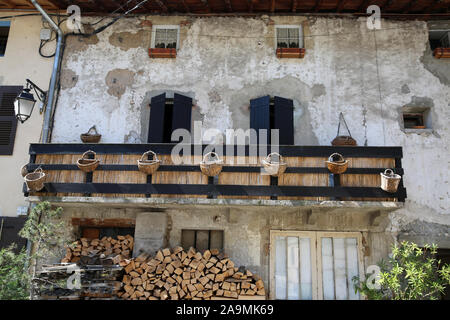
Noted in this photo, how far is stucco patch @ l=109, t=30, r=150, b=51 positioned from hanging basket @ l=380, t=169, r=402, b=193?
23.1 ft

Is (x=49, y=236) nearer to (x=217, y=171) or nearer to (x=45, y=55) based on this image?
(x=217, y=171)

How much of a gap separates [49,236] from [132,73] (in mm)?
4704

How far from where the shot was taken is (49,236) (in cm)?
786

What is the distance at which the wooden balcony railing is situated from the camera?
775 cm

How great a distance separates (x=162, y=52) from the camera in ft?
33.9

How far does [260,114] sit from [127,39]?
426cm

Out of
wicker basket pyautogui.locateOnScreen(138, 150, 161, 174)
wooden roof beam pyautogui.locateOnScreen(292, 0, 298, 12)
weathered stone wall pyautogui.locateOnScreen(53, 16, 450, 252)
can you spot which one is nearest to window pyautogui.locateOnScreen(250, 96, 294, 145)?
weathered stone wall pyautogui.locateOnScreen(53, 16, 450, 252)

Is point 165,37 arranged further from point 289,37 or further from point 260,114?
point 260,114

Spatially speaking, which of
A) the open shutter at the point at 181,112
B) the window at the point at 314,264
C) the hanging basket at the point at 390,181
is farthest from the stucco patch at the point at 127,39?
the hanging basket at the point at 390,181

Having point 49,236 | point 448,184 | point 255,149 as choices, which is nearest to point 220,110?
point 255,149

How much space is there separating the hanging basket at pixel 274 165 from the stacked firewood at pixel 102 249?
365 cm

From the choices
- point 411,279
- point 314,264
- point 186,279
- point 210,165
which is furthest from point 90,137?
point 411,279

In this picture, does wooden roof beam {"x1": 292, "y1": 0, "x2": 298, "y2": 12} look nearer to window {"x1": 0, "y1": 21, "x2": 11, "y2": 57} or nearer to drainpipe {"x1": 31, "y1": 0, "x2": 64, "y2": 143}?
drainpipe {"x1": 31, "y1": 0, "x2": 64, "y2": 143}

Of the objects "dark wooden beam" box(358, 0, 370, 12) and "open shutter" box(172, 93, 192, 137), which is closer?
"open shutter" box(172, 93, 192, 137)
